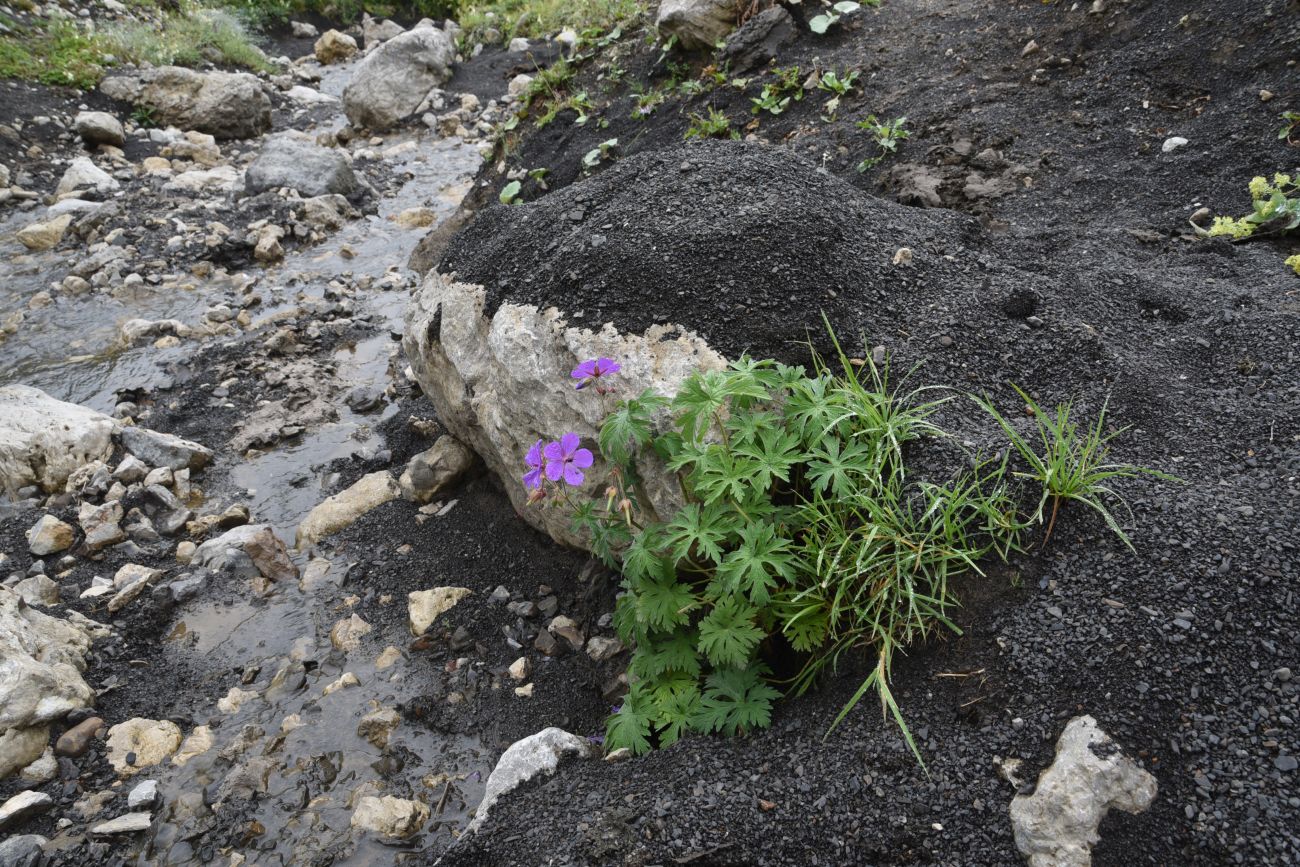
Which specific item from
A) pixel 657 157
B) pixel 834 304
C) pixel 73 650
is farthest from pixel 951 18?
pixel 73 650

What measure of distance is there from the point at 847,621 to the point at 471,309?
226 centimetres

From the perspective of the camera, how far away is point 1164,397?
2.86m

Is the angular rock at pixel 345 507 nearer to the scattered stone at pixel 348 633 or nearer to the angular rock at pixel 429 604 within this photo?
the scattered stone at pixel 348 633

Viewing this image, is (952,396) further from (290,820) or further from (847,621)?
(290,820)

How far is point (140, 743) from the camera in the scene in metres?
3.26

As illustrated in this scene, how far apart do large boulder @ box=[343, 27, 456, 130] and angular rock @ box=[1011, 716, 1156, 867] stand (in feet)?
37.7

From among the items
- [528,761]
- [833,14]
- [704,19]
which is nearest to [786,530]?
[528,761]

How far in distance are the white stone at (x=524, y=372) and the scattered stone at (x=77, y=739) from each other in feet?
6.35

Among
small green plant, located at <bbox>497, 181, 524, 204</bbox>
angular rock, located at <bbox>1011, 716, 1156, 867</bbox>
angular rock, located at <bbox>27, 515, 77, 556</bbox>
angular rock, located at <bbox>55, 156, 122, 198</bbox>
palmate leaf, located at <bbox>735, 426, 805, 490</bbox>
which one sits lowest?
angular rock, located at <bbox>1011, 716, 1156, 867</bbox>

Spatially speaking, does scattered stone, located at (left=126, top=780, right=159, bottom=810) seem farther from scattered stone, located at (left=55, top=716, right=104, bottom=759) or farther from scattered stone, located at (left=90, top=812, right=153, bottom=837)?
scattered stone, located at (left=55, top=716, right=104, bottom=759)

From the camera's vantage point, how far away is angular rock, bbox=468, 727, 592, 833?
259cm

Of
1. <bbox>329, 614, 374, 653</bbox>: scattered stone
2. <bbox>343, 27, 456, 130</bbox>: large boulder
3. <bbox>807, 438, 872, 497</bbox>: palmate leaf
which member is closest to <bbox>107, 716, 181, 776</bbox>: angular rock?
<bbox>329, 614, 374, 653</bbox>: scattered stone

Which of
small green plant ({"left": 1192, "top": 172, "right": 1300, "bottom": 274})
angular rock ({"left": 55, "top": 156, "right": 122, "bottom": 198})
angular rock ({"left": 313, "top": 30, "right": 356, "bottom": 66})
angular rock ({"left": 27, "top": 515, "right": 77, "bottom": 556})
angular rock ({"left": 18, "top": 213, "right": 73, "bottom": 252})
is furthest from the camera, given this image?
angular rock ({"left": 313, "top": 30, "right": 356, "bottom": 66})

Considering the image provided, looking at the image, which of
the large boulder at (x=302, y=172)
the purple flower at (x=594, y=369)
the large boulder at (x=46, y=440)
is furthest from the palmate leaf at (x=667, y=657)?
the large boulder at (x=302, y=172)
